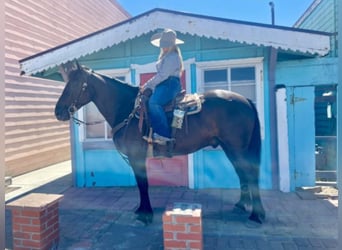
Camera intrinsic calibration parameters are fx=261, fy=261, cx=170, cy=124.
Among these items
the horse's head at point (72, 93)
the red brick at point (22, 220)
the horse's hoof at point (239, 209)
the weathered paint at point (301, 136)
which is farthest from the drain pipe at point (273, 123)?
the red brick at point (22, 220)

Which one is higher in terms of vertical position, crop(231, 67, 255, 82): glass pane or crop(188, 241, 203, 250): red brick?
crop(231, 67, 255, 82): glass pane

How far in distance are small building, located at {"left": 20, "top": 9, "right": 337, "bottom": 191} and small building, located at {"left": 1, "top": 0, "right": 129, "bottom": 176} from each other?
2.06m

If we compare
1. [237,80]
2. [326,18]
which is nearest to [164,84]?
[237,80]

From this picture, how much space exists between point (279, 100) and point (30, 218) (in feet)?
13.8

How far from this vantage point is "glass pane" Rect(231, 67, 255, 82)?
16.1 feet

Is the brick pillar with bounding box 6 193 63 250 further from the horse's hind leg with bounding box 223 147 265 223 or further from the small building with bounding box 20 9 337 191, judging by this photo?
the small building with bounding box 20 9 337 191

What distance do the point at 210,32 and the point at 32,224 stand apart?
3.66m

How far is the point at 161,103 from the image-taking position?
3404 mm

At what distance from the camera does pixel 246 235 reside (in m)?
3.15

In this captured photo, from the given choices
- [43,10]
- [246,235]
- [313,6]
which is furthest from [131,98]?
[313,6]

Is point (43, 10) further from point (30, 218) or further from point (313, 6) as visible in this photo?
point (313, 6)

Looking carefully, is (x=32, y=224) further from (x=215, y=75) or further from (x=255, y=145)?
(x=215, y=75)

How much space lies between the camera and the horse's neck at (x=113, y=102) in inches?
147

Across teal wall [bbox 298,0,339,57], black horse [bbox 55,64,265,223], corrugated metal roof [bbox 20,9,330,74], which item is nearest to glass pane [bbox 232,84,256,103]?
corrugated metal roof [bbox 20,9,330,74]
